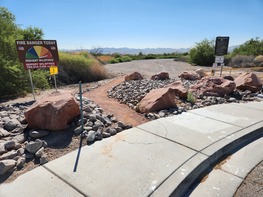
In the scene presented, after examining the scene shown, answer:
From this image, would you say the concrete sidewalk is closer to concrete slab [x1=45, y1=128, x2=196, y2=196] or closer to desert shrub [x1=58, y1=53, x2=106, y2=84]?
concrete slab [x1=45, y1=128, x2=196, y2=196]

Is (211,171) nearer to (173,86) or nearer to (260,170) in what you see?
(260,170)

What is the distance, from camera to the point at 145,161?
3.09m

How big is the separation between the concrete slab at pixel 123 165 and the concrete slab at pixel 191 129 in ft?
0.82

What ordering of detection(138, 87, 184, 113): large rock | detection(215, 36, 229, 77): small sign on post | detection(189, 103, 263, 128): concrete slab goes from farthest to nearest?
1. detection(215, 36, 229, 77): small sign on post
2. detection(138, 87, 184, 113): large rock
3. detection(189, 103, 263, 128): concrete slab

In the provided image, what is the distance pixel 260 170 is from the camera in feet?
10.2

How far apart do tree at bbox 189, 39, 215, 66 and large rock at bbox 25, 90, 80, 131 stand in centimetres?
2595

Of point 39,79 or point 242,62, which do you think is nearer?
point 39,79

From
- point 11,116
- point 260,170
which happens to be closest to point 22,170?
point 11,116

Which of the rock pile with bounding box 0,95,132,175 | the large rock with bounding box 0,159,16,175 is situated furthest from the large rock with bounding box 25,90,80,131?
the large rock with bounding box 0,159,16,175

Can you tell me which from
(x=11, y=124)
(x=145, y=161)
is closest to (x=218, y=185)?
(x=145, y=161)

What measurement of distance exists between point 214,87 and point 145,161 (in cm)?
497

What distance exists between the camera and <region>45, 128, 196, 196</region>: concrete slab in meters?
2.56

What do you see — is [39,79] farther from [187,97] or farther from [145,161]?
[145,161]

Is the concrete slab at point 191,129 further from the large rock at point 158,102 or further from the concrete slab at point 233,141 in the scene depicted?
the large rock at point 158,102
